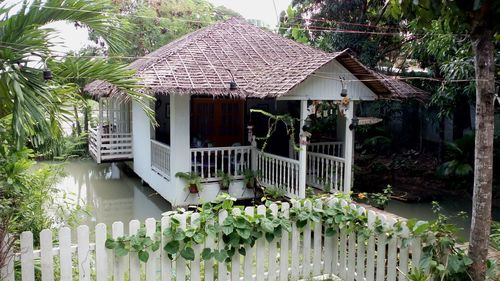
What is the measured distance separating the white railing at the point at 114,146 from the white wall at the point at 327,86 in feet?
22.7

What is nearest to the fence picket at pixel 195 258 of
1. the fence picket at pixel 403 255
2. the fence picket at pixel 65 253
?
the fence picket at pixel 65 253

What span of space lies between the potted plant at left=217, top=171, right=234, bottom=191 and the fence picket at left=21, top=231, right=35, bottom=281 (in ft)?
18.6

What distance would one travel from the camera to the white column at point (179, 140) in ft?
29.0

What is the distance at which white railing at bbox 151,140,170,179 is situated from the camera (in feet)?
32.1

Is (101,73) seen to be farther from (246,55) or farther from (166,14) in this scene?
(166,14)

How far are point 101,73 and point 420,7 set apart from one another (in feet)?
10.1

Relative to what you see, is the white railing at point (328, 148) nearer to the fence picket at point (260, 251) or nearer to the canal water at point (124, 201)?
the canal water at point (124, 201)

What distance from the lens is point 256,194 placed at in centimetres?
954

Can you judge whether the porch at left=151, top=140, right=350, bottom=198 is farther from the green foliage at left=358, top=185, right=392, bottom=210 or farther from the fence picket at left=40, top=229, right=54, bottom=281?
the fence picket at left=40, top=229, right=54, bottom=281

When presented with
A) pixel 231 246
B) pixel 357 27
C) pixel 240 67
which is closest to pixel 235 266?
pixel 231 246

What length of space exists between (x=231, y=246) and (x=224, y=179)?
491 cm

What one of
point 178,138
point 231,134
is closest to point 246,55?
point 231,134

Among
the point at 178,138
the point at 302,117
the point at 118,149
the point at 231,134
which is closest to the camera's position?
the point at 302,117

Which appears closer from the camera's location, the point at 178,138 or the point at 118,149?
the point at 178,138
